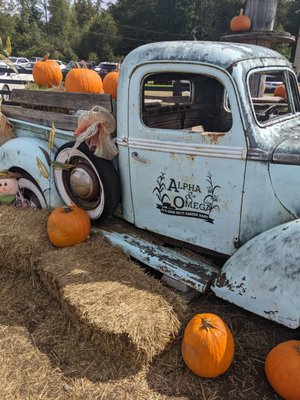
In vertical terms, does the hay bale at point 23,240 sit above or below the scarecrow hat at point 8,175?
below

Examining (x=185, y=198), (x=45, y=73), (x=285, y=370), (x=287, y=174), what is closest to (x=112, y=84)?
(x=45, y=73)

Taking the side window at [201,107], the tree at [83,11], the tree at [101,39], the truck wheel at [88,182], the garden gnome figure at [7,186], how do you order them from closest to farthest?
the truck wheel at [88,182] < the side window at [201,107] < the garden gnome figure at [7,186] < the tree at [101,39] < the tree at [83,11]

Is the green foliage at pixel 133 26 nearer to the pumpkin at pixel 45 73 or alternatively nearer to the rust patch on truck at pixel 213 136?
the pumpkin at pixel 45 73

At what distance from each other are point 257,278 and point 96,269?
126cm

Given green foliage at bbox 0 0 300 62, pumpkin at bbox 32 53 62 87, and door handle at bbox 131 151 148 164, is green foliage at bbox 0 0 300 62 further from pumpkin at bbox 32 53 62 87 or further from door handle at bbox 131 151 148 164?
door handle at bbox 131 151 148 164

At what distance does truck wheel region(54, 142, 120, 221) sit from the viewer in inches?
127

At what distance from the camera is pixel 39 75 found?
15.7ft

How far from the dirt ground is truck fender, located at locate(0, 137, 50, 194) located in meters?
1.39

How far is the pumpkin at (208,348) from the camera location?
7.45 feet

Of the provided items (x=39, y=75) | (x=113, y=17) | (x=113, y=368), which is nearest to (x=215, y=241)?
(x=113, y=368)

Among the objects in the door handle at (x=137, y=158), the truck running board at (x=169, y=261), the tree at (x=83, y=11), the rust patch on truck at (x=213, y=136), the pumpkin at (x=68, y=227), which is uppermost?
the tree at (x=83, y=11)

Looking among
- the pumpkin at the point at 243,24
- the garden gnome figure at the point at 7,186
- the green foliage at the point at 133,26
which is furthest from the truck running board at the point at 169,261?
the green foliage at the point at 133,26

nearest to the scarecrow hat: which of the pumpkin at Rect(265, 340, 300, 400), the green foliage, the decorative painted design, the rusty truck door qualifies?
the rusty truck door

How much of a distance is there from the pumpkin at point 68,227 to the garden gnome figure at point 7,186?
937 mm
